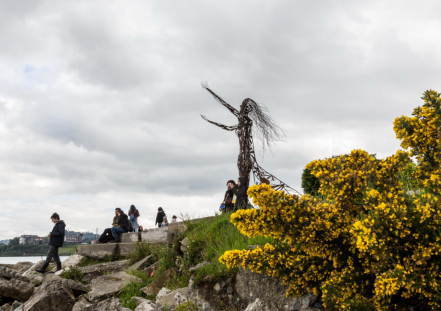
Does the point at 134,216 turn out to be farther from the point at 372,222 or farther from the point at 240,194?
the point at 372,222

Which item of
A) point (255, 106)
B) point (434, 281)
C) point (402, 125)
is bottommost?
point (434, 281)

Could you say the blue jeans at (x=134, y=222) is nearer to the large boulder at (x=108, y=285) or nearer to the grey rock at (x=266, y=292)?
the large boulder at (x=108, y=285)

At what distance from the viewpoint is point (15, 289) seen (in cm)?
840

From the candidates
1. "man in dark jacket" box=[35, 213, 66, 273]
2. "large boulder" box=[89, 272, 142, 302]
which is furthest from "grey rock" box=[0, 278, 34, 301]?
"man in dark jacket" box=[35, 213, 66, 273]

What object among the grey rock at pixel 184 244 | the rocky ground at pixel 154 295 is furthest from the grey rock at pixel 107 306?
the grey rock at pixel 184 244

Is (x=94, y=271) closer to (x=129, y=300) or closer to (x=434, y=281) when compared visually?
(x=129, y=300)

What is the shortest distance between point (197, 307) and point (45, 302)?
3.29 meters

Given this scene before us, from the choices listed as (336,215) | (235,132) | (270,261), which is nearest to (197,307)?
(270,261)

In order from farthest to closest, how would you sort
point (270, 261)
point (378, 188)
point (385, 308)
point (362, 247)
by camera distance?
1. point (270, 261)
2. point (378, 188)
3. point (385, 308)
4. point (362, 247)

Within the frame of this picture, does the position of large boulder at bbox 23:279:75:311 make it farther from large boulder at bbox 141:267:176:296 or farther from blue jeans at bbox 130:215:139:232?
blue jeans at bbox 130:215:139:232

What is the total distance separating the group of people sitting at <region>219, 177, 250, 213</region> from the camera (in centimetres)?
999

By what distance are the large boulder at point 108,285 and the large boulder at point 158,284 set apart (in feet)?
2.23

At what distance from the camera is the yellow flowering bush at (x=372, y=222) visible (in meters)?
3.25

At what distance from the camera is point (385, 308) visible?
3.53 m
